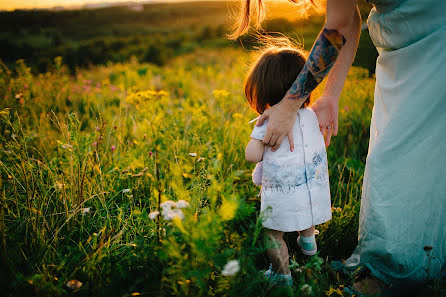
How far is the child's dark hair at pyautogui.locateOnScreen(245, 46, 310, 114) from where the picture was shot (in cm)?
147

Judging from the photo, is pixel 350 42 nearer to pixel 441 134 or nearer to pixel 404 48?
pixel 404 48

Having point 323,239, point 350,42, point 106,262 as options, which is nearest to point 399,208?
point 323,239

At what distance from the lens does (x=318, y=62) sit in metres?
1.34

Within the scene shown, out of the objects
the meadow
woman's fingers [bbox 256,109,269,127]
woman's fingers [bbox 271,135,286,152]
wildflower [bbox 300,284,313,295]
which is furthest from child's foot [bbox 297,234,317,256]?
woman's fingers [bbox 256,109,269,127]

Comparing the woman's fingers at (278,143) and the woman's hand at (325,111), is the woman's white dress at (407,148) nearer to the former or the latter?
the woman's hand at (325,111)

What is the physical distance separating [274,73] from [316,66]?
0.21m

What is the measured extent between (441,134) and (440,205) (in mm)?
346

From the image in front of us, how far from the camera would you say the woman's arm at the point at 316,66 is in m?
1.33

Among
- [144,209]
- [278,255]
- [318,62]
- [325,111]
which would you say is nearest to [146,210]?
[144,209]

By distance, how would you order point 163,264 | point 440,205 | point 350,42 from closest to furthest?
point 163,264 → point 440,205 → point 350,42

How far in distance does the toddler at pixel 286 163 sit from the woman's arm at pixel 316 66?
0.30 feet

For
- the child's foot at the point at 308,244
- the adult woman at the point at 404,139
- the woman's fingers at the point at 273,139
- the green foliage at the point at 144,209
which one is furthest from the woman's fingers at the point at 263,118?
the child's foot at the point at 308,244

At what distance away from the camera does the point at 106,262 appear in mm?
1433

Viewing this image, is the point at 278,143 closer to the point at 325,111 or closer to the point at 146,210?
the point at 325,111
